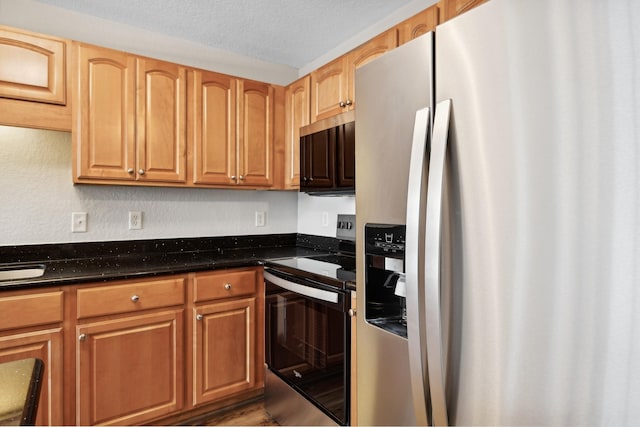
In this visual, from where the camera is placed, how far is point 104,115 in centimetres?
209

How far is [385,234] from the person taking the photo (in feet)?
4.00

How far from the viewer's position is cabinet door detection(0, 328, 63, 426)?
1659 mm

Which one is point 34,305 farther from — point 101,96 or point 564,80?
point 564,80

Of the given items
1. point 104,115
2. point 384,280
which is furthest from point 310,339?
point 104,115

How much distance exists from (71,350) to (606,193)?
2.13 meters

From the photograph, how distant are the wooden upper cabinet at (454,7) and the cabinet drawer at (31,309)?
2.11 meters

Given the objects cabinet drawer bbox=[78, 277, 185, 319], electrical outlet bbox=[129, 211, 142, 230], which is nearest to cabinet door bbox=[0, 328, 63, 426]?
cabinet drawer bbox=[78, 277, 185, 319]

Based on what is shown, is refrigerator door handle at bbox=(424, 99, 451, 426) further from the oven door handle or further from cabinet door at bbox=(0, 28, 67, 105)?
cabinet door at bbox=(0, 28, 67, 105)

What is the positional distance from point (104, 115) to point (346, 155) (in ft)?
4.52

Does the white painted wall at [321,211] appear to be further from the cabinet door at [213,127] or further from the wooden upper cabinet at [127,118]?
the wooden upper cabinet at [127,118]

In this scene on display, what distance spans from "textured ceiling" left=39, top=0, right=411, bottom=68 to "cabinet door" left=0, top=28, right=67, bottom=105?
46 cm

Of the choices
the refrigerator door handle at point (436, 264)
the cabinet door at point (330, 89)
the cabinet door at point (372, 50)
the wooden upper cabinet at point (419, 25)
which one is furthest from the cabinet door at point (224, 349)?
the wooden upper cabinet at point (419, 25)

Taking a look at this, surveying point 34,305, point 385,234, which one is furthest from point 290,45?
point 34,305

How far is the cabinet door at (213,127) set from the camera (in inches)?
94.0
